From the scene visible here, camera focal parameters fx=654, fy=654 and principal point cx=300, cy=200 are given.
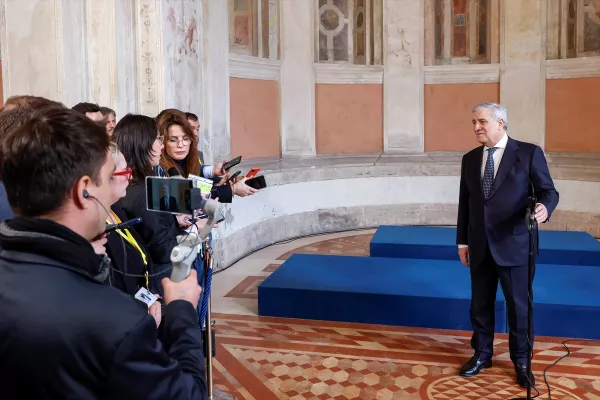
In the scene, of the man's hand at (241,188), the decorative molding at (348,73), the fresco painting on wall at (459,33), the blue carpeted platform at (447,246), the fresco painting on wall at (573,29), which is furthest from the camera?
the fresco painting on wall at (459,33)

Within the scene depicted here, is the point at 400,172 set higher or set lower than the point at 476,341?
higher

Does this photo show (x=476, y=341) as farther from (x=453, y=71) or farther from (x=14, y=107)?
(x=453, y=71)

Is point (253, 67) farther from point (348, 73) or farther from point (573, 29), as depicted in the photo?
point (573, 29)

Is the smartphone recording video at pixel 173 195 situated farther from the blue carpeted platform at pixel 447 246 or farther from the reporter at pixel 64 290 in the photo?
the blue carpeted platform at pixel 447 246

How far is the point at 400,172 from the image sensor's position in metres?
9.94

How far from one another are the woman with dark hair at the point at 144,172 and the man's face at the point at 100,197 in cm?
159

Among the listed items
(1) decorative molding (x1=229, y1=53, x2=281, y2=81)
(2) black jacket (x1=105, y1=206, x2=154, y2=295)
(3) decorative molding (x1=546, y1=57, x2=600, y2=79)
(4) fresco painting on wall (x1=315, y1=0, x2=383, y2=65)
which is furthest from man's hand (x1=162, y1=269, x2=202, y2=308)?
(3) decorative molding (x1=546, y1=57, x2=600, y2=79)

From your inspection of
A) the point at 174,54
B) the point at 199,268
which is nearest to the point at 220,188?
the point at 199,268

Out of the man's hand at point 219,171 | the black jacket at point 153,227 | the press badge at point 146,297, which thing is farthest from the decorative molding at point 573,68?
the press badge at point 146,297

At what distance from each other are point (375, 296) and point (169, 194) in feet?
11.9

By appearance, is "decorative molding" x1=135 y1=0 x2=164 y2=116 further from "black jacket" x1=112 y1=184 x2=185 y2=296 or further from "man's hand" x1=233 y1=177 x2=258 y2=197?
"black jacket" x1=112 y1=184 x2=185 y2=296

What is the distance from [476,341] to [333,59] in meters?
6.94

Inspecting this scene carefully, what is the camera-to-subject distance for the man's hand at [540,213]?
12.2ft

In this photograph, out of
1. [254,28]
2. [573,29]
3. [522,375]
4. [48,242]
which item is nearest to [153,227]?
[48,242]
